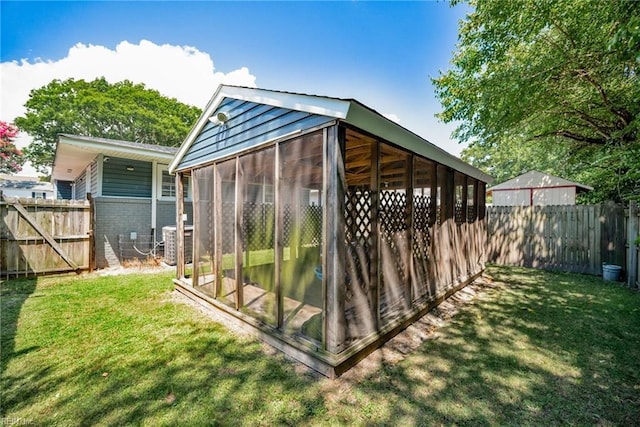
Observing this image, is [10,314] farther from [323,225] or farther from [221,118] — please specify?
[323,225]

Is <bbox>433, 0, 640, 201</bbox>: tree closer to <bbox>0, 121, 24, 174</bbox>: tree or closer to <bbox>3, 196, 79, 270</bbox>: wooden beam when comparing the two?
<bbox>3, 196, 79, 270</bbox>: wooden beam

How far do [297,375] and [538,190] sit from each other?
15.1m

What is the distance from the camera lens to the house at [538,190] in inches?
467

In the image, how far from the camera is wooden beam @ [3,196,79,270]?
5415 mm

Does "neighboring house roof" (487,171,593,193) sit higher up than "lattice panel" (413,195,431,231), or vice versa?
"neighboring house roof" (487,171,593,193)

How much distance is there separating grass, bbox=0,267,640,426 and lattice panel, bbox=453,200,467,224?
1703mm

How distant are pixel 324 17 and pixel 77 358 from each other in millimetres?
7558

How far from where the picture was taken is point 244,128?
137 inches

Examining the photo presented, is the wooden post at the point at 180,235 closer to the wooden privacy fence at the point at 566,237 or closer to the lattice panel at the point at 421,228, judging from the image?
the lattice panel at the point at 421,228

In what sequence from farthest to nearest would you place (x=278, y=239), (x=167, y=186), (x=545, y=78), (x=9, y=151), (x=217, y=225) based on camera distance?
(x=9, y=151)
(x=167, y=186)
(x=545, y=78)
(x=217, y=225)
(x=278, y=239)

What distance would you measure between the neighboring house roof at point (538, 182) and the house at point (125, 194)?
49.4 feet

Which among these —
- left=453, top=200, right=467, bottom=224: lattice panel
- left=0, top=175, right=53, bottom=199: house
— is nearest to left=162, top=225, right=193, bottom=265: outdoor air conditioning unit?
left=453, top=200, right=467, bottom=224: lattice panel

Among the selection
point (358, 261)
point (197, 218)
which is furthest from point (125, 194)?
point (358, 261)

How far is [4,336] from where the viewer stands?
10.2ft
